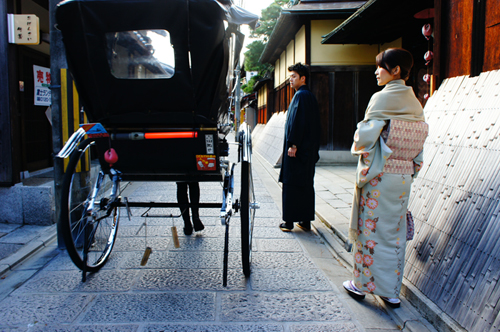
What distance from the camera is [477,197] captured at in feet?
8.78

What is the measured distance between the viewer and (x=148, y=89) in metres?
2.91

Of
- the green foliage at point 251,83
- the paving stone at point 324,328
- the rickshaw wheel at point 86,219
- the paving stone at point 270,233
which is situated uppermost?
the green foliage at point 251,83

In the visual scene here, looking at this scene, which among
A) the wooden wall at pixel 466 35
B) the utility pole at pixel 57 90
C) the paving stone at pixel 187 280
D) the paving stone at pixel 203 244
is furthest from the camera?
the paving stone at pixel 203 244

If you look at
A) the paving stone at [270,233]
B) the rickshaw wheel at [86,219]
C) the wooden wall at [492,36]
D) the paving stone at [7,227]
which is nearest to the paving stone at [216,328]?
the rickshaw wheel at [86,219]

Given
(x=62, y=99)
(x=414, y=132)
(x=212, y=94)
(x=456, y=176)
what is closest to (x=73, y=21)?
(x=212, y=94)

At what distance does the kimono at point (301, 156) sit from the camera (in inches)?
179

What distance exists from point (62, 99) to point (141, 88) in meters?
1.60

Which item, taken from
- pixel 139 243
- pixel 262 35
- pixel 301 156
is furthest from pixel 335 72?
pixel 262 35

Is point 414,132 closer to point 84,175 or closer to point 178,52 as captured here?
point 178,52

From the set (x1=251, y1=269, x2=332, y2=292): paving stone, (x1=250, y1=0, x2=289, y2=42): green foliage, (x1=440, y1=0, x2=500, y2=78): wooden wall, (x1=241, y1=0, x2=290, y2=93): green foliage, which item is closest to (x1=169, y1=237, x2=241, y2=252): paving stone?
(x1=251, y1=269, x2=332, y2=292): paving stone

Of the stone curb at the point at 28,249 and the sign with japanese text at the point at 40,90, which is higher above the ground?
the sign with japanese text at the point at 40,90

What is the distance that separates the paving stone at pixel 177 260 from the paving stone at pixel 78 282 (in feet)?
0.73

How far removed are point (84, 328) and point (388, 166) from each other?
95.8 inches

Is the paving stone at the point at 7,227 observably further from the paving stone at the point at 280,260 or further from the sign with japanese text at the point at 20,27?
the paving stone at the point at 280,260
